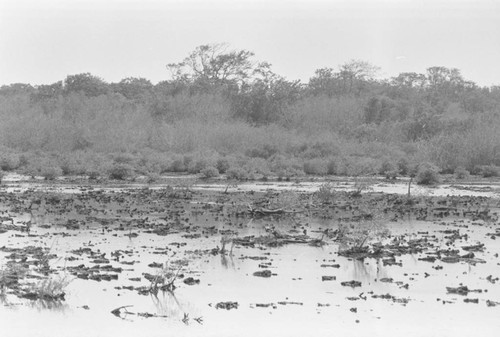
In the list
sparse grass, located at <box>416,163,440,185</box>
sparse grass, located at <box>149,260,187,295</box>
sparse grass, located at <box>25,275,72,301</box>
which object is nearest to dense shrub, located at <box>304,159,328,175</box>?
sparse grass, located at <box>416,163,440,185</box>

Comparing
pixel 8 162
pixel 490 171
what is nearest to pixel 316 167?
pixel 490 171

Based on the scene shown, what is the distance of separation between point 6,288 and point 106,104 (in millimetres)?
61678

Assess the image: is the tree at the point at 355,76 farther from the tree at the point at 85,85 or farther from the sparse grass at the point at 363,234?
the sparse grass at the point at 363,234

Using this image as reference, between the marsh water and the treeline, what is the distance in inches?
956

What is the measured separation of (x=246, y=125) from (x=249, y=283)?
54.9 m

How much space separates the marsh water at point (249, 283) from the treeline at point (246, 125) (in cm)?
2427

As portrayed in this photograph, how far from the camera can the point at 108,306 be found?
16.1 m

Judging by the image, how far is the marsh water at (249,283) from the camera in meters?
15.1

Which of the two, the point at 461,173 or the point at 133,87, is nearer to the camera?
the point at 461,173

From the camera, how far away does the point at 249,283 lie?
60.3ft

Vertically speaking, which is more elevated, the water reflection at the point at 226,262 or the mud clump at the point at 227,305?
the mud clump at the point at 227,305

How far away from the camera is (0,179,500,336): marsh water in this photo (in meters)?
15.1

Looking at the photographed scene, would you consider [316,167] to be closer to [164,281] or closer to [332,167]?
[332,167]

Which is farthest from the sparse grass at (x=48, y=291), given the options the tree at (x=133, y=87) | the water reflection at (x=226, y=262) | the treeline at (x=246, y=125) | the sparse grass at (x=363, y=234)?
the tree at (x=133, y=87)
